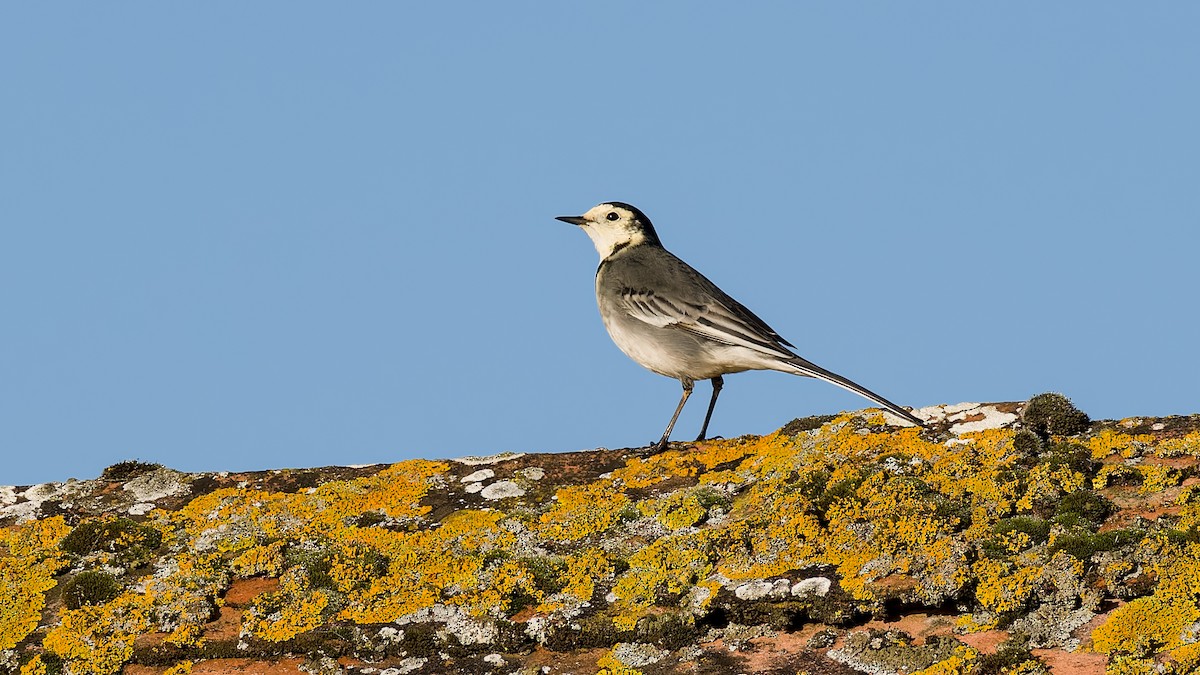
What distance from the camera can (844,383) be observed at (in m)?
8.48

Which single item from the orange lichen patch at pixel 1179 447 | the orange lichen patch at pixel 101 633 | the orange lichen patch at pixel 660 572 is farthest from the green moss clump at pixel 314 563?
the orange lichen patch at pixel 1179 447

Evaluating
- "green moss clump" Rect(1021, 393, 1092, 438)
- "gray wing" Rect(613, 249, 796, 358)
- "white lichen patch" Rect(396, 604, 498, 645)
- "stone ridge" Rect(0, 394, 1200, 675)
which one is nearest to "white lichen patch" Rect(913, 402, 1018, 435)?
"stone ridge" Rect(0, 394, 1200, 675)

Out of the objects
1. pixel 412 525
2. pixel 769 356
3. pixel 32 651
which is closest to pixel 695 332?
pixel 769 356

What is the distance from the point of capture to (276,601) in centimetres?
589

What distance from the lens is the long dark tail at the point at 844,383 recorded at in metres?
7.28

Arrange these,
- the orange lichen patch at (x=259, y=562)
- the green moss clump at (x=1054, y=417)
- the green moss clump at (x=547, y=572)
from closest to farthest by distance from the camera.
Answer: the green moss clump at (x=547, y=572), the orange lichen patch at (x=259, y=562), the green moss clump at (x=1054, y=417)

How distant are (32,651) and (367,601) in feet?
4.87

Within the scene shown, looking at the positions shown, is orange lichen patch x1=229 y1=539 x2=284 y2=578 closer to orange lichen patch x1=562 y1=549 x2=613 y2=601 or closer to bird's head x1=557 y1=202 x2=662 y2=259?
orange lichen patch x1=562 y1=549 x2=613 y2=601

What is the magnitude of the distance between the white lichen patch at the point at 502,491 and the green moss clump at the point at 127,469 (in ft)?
6.74

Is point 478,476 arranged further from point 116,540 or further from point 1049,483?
point 1049,483

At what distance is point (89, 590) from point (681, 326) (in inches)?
225

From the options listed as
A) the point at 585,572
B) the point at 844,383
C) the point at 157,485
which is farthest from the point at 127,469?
the point at 844,383

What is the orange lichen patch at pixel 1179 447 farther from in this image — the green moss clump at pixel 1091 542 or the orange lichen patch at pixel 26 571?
the orange lichen patch at pixel 26 571

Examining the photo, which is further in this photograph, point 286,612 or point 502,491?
point 502,491
